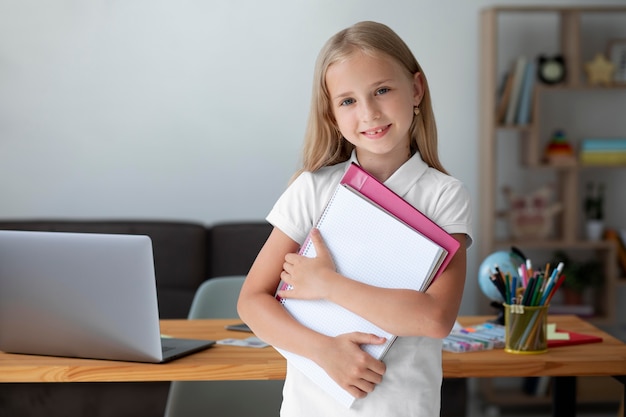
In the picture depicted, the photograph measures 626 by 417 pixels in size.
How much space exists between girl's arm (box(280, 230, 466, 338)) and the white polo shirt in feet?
0.20

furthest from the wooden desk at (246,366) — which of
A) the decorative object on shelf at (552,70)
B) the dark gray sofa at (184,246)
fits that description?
the decorative object on shelf at (552,70)

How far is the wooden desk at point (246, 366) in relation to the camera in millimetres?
1677

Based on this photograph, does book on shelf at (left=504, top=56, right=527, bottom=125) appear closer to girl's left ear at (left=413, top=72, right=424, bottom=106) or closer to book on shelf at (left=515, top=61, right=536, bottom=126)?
book on shelf at (left=515, top=61, right=536, bottom=126)

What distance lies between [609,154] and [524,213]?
49cm

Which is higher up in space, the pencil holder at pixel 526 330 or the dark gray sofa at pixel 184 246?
the pencil holder at pixel 526 330

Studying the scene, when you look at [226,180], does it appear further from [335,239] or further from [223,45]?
[335,239]

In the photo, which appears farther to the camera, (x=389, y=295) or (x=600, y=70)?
(x=600, y=70)

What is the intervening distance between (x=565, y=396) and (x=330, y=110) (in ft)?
2.99

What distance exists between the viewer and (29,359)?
1.74 meters

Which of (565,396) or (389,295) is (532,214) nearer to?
(565,396)

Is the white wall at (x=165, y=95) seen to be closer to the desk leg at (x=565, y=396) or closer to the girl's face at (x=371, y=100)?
the desk leg at (x=565, y=396)

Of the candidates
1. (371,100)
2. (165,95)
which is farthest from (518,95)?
(371,100)

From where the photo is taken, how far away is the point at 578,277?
408cm

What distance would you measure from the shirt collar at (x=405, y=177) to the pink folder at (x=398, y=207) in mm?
56
